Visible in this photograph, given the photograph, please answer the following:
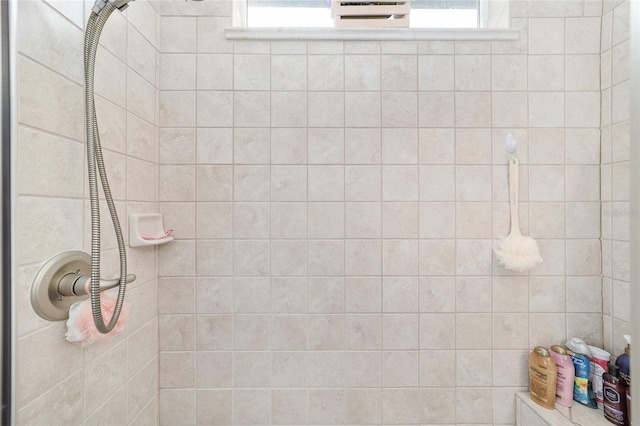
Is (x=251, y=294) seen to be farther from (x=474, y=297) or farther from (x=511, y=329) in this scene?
(x=511, y=329)

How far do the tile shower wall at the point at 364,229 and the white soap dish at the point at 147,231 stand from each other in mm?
82

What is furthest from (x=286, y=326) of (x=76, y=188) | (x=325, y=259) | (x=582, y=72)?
(x=582, y=72)

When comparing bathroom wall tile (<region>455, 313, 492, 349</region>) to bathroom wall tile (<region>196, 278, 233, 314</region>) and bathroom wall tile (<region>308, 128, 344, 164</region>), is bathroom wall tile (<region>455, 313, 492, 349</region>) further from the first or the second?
bathroom wall tile (<region>196, 278, 233, 314</region>)

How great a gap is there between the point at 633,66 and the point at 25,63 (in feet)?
3.70

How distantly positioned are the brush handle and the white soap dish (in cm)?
115

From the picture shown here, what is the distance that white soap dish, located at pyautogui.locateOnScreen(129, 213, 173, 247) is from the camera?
90 centimetres

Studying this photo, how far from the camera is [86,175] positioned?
731 mm

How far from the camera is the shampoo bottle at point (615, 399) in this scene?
886 millimetres

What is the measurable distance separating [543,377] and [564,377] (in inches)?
2.5

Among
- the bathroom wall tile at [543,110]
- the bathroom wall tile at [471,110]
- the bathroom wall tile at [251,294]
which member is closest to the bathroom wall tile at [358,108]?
the bathroom wall tile at [471,110]

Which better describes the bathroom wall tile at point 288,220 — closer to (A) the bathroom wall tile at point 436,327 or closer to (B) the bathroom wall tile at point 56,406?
(A) the bathroom wall tile at point 436,327

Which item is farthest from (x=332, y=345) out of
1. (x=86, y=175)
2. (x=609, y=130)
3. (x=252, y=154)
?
(x=609, y=130)

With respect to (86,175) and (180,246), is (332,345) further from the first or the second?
(86,175)

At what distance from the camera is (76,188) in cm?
70
